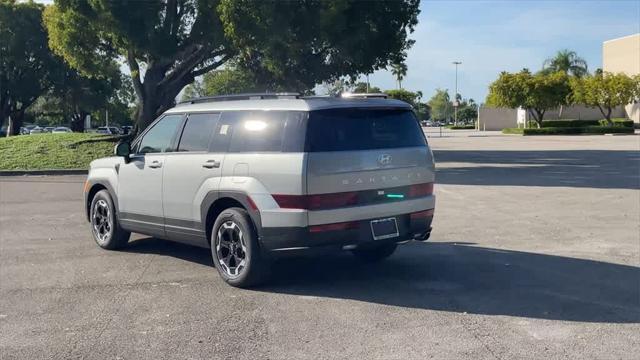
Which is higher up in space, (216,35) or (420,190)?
(216,35)

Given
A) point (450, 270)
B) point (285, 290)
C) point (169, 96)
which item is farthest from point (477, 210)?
point (169, 96)

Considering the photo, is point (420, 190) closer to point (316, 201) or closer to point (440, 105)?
point (316, 201)

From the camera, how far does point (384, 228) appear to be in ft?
22.1

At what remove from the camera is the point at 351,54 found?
2395cm

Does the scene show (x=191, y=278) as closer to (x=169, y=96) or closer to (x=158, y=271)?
(x=158, y=271)

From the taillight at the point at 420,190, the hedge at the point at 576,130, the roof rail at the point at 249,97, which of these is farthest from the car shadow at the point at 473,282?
the hedge at the point at 576,130

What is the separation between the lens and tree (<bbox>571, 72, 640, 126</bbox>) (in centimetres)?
6494

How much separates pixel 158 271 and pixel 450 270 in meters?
3.26

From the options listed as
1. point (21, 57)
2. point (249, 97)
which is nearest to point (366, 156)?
point (249, 97)

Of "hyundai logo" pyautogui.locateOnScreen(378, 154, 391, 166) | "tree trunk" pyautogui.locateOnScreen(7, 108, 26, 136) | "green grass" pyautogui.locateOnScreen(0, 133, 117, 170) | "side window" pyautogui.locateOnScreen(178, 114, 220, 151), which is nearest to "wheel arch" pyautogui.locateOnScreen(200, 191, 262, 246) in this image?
"side window" pyautogui.locateOnScreen(178, 114, 220, 151)

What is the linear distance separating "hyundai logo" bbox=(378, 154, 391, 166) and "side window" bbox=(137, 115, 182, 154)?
252 cm

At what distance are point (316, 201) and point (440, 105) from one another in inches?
5724

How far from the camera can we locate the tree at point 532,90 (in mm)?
62241

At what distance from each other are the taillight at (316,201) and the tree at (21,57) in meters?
40.7
